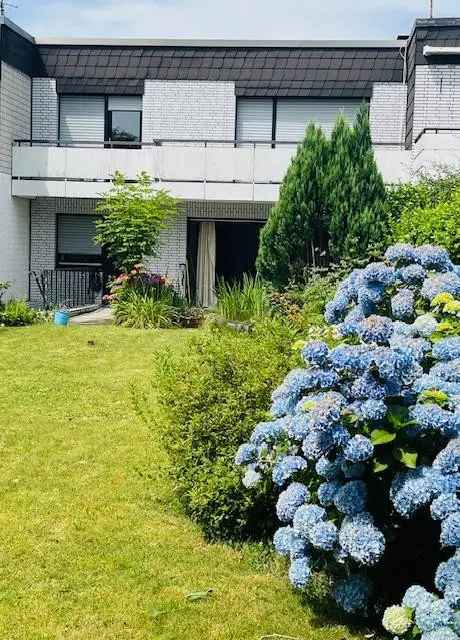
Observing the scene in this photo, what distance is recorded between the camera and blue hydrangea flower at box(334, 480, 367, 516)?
384cm

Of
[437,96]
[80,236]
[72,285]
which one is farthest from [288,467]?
[80,236]

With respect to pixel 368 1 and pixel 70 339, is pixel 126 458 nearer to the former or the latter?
pixel 70 339

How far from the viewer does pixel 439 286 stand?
4590 mm

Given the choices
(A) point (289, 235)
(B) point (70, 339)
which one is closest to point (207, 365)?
(A) point (289, 235)

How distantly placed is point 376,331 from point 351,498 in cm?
82

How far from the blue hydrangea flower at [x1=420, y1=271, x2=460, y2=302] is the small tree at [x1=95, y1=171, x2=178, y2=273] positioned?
13.4 meters

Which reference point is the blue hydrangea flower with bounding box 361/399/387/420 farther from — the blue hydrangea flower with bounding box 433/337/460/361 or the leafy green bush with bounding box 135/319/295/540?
the leafy green bush with bounding box 135/319/295/540

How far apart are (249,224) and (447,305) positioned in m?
18.3

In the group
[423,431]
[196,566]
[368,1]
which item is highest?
[368,1]

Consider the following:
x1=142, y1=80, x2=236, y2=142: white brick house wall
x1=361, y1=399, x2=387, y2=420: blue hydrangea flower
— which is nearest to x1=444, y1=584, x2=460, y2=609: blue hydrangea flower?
x1=361, y1=399, x2=387, y2=420: blue hydrangea flower

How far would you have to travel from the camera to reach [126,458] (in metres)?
7.24

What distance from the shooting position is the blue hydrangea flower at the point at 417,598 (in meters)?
3.64

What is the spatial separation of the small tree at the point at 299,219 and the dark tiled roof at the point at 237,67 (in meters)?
8.62

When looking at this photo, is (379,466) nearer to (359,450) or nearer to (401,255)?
(359,450)
